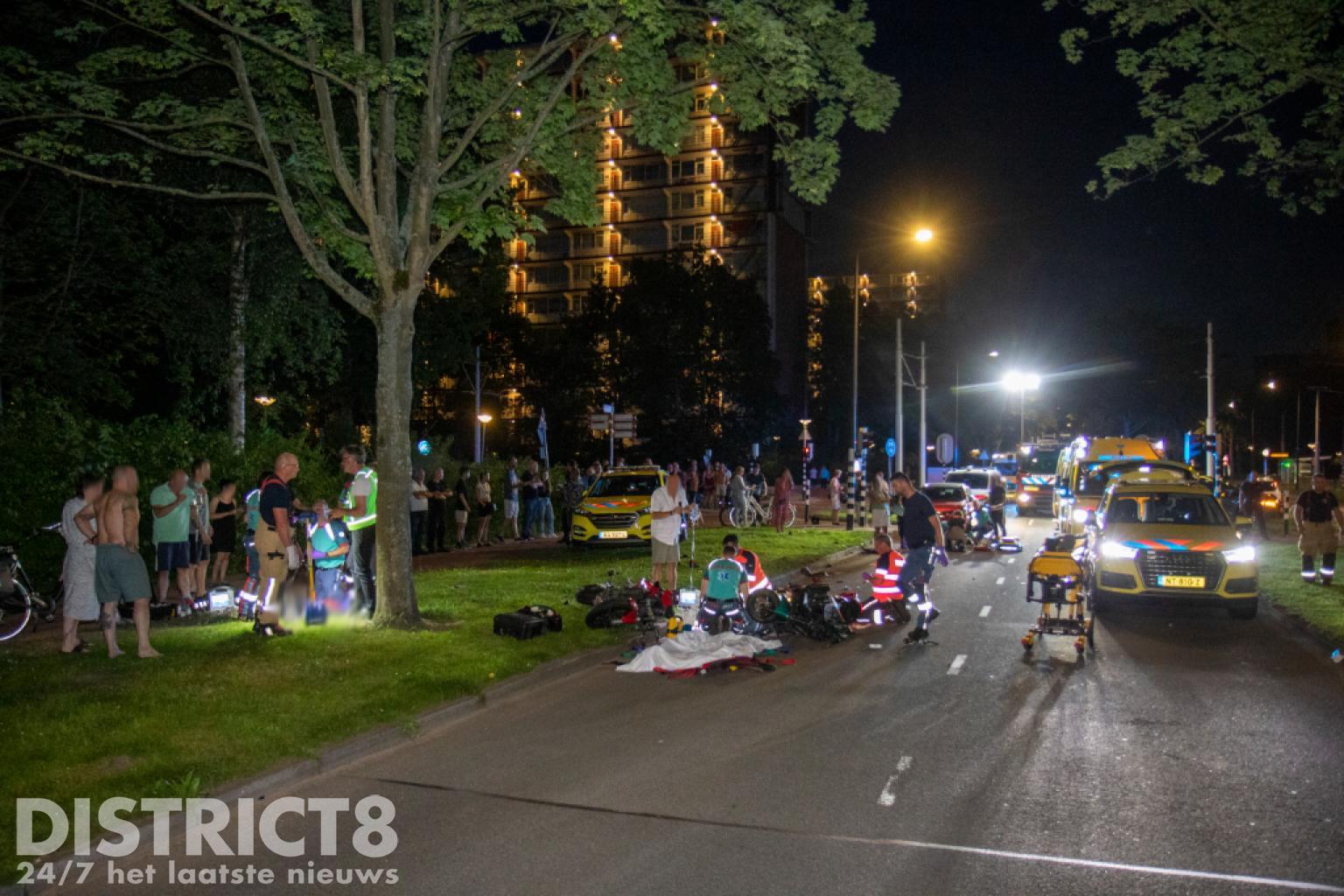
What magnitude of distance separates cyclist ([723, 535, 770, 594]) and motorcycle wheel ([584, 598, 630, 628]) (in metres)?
1.55

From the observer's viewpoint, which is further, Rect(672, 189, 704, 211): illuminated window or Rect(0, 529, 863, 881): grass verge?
Rect(672, 189, 704, 211): illuminated window

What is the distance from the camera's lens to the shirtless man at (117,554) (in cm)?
984

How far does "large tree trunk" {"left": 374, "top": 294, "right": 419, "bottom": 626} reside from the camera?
12.4 metres

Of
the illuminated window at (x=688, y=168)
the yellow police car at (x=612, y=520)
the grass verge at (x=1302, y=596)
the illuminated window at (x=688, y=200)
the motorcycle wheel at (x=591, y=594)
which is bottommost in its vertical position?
the grass verge at (x=1302, y=596)

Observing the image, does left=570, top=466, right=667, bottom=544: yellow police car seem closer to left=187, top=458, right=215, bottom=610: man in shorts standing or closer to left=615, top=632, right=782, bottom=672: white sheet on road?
left=187, top=458, right=215, bottom=610: man in shorts standing

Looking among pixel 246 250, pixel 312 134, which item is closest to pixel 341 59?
pixel 312 134

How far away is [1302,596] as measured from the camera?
626 inches

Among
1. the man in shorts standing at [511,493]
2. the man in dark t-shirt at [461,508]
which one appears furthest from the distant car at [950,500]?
the man in dark t-shirt at [461,508]

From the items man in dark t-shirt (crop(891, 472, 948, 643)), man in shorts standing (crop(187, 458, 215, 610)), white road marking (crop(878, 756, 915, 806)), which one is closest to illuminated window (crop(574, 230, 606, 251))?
man in shorts standing (crop(187, 458, 215, 610))

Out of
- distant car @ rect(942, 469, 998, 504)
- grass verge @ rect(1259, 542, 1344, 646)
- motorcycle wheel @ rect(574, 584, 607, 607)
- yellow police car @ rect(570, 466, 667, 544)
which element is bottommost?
grass verge @ rect(1259, 542, 1344, 646)

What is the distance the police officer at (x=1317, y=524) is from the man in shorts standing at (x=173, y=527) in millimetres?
16969

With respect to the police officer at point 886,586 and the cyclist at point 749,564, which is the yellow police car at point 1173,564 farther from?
the cyclist at point 749,564

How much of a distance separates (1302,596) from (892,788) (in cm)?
1223

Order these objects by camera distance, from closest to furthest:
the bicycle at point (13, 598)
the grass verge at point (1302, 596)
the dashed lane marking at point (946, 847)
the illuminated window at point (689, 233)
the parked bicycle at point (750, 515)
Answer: the dashed lane marking at point (946, 847)
the bicycle at point (13, 598)
the grass verge at point (1302, 596)
the parked bicycle at point (750, 515)
the illuminated window at point (689, 233)
